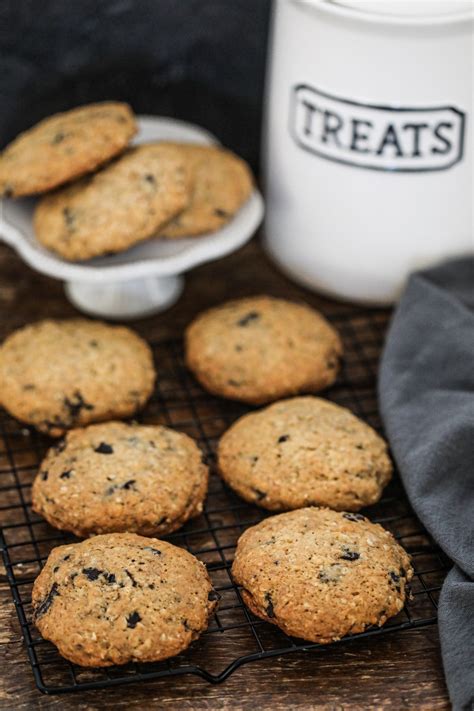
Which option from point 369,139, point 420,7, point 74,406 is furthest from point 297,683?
point 420,7

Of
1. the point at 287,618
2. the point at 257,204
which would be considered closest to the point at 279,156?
the point at 257,204

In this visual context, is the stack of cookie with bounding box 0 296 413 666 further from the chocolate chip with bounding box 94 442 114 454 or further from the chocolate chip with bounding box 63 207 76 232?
the chocolate chip with bounding box 63 207 76 232

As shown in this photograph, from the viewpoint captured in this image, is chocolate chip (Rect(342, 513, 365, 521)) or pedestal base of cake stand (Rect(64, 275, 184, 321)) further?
pedestal base of cake stand (Rect(64, 275, 184, 321))

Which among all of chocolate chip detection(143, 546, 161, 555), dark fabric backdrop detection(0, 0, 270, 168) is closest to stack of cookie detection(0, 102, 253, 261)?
dark fabric backdrop detection(0, 0, 270, 168)

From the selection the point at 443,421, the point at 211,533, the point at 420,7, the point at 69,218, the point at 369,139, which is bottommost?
the point at 211,533

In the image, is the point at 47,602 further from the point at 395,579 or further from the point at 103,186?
the point at 103,186

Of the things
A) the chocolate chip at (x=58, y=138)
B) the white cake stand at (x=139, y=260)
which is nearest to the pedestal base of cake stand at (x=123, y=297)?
the white cake stand at (x=139, y=260)
